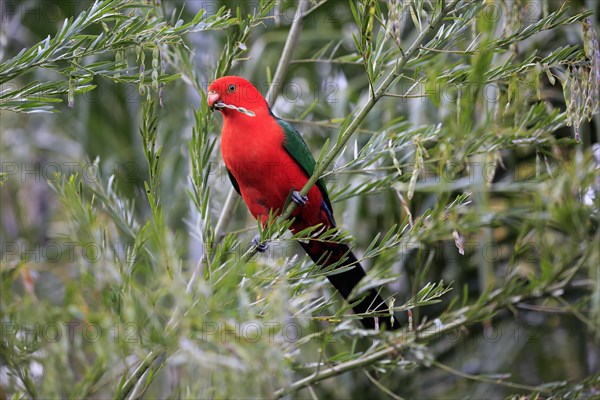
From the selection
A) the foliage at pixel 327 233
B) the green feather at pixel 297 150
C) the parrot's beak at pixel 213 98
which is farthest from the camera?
the green feather at pixel 297 150

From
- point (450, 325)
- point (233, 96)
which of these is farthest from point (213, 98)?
point (450, 325)

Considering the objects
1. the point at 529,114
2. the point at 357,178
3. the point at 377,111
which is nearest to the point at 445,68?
the point at 529,114

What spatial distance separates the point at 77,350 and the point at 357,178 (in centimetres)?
126

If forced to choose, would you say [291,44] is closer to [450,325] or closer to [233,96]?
[233,96]

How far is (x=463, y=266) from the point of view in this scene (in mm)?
2984

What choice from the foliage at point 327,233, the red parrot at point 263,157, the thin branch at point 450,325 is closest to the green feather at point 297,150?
the red parrot at point 263,157

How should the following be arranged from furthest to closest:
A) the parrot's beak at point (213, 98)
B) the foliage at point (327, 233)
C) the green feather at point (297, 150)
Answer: the green feather at point (297, 150), the parrot's beak at point (213, 98), the foliage at point (327, 233)

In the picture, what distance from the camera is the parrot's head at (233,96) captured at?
6.29 feet

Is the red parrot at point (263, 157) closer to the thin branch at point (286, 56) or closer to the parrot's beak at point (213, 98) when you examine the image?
the parrot's beak at point (213, 98)

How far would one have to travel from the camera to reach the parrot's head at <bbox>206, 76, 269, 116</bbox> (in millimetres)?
1917

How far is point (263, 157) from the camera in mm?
1993

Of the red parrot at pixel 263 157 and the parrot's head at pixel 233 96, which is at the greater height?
the parrot's head at pixel 233 96

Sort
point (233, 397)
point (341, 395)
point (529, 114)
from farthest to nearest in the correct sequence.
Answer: point (341, 395) < point (529, 114) < point (233, 397)

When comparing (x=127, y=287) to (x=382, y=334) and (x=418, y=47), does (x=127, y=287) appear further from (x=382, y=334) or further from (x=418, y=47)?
(x=418, y=47)
